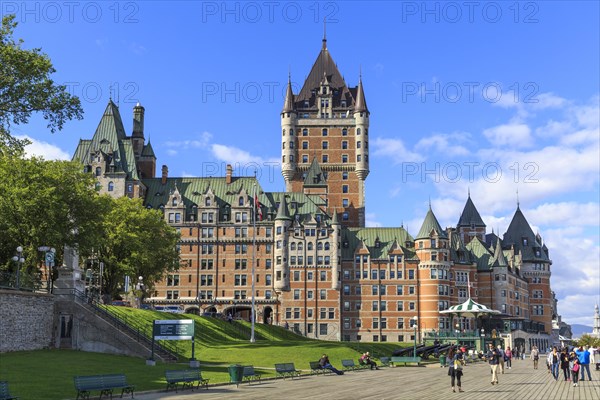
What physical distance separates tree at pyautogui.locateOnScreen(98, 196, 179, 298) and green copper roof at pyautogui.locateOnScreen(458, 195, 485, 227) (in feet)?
269

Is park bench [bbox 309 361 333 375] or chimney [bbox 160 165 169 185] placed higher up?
chimney [bbox 160 165 169 185]

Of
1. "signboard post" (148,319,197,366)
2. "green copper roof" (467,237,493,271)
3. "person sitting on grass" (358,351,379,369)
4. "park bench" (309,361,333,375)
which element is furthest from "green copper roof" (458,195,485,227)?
"signboard post" (148,319,197,366)

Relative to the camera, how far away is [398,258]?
125 metres

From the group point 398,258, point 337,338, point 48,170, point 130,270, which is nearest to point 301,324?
point 337,338

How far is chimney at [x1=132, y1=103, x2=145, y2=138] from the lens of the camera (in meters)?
134

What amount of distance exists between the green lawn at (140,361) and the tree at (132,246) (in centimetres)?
875

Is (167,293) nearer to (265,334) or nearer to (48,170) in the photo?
(265,334)

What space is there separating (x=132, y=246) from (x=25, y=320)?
28334 mm

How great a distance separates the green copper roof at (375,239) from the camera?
125m

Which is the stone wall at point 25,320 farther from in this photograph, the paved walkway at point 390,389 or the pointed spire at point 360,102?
the pointed spire at point 360,102

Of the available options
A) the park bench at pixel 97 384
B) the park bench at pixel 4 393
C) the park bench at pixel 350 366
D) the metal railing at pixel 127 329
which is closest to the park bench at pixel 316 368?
the park bench at pixel 350 366

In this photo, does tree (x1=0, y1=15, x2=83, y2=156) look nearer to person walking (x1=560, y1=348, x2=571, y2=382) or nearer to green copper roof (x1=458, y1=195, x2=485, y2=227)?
person walking (x1=560, y1=348, x2=571, y2=382)

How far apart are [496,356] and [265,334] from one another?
5619cm

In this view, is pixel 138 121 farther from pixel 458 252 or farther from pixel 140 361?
pixel 140 361
